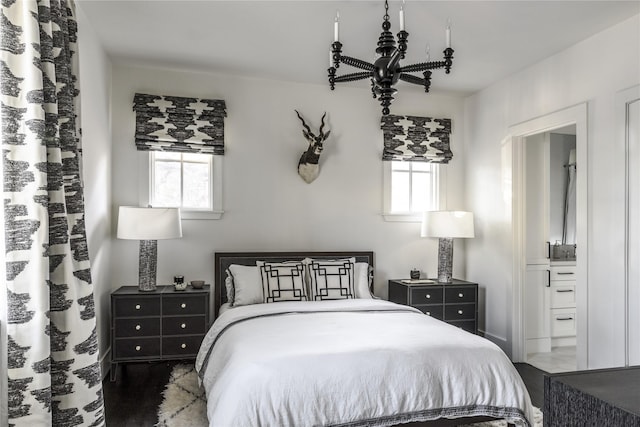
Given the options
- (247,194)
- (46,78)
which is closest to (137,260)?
(247,194)

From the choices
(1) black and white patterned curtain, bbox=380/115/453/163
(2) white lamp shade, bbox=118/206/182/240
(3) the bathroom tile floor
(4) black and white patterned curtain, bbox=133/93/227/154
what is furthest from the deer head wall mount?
(3) the bathroom tile floor

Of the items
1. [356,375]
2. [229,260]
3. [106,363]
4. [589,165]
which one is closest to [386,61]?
[356,375]

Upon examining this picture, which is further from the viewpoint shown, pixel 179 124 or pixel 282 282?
pixel 179 124

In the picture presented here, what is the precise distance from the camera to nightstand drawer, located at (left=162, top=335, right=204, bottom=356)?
12.8 ft

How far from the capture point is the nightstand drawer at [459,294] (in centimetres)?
466

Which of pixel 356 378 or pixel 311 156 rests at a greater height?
pixel 311 156

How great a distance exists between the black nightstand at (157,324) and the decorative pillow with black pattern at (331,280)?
95cm

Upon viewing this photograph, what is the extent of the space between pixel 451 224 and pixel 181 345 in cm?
279

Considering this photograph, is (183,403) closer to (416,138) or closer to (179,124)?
(179,124)

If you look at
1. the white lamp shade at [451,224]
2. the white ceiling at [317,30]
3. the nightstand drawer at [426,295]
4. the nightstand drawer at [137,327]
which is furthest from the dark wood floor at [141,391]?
the white ceiling at [317,30]

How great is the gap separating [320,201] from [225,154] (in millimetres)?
1082

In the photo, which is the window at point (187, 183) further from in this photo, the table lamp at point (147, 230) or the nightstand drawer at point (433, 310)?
the nightstand drawer at point (433, 310)

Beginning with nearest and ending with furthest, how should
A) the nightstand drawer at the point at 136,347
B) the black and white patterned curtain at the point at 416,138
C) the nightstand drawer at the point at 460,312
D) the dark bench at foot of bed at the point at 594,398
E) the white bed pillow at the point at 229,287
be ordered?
1. the dark bench at foot of bed at the point at 594,398
2. the nightstand drawer at the point at 136,347
3. the white bed pillow at the point at 229,287
4. the nightstand drawer at the point at 460,312
5. the black and white patterned curtain at the point at 416,138

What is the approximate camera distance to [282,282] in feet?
13.4
